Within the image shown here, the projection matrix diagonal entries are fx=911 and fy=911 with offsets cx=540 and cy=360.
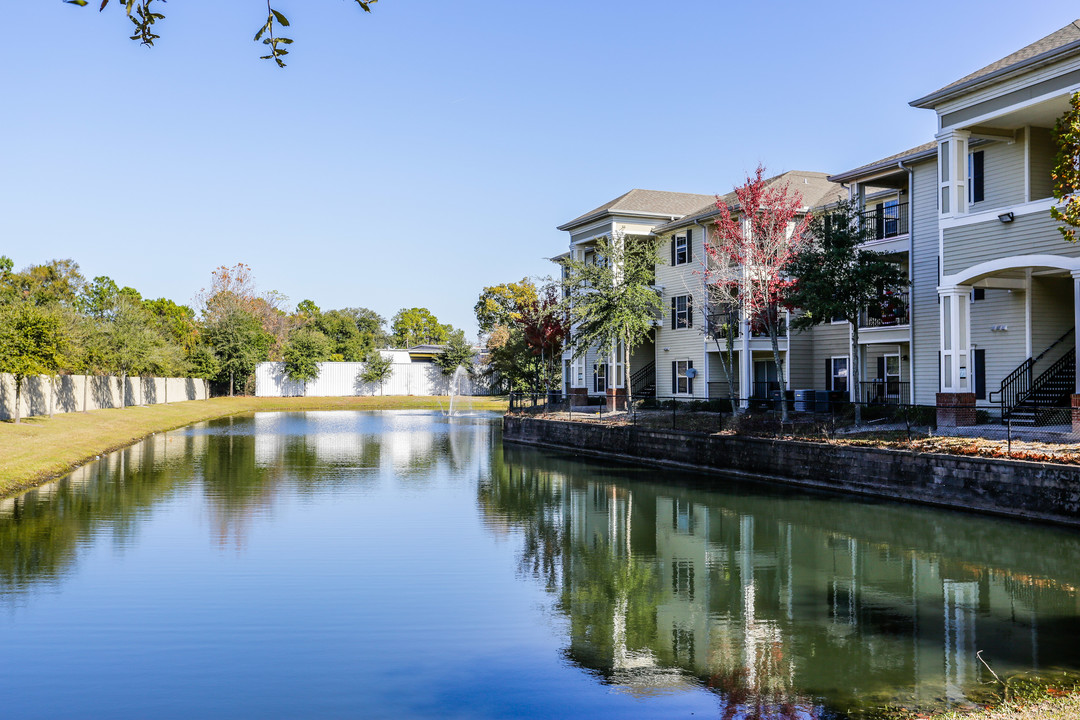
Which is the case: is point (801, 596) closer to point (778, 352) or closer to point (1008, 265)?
point (1008, 265)

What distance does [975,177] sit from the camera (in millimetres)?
26234

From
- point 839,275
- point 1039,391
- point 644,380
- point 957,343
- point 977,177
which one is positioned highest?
point 977,177

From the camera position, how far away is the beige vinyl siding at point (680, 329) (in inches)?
1613

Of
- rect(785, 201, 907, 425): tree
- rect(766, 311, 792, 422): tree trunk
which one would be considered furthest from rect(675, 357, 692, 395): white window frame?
rect(785, 201, 907, 425): tree

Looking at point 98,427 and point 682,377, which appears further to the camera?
point 682,377

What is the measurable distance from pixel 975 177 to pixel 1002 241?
3.95 meters

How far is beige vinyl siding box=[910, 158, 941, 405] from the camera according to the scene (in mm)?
29156

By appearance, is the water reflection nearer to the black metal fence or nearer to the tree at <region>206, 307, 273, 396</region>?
the black metal fence

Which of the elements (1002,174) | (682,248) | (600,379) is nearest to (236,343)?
(600,379)

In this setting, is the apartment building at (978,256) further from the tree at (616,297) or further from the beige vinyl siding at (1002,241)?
the tree at (616,297)

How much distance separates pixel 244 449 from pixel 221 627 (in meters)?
26.5

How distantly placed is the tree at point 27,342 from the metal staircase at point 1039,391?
33283 millimetres

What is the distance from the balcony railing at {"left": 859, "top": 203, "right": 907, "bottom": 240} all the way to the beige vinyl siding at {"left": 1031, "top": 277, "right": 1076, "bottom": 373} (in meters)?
6.29

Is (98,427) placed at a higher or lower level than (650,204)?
lower
